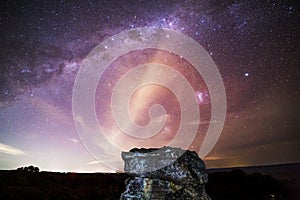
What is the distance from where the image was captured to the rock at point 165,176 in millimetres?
8602

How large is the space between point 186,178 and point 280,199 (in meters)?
12.4

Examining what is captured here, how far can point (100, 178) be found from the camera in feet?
50.6

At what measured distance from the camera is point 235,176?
21.3 meters

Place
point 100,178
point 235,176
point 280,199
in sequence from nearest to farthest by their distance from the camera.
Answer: point 100,178 < point 280,199 < point 235,176

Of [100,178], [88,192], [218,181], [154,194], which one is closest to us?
[154,194]

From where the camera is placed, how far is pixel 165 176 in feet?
28.5

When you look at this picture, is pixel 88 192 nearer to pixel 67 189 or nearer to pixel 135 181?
pixel 67 189

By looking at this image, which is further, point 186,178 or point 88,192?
point 88,192

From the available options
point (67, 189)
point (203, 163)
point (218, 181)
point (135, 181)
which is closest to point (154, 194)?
point (135, 181)

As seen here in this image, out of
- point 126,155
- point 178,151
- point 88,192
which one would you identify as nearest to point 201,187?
point 178,151

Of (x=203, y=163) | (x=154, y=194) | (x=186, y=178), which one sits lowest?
(x=154, y=194)

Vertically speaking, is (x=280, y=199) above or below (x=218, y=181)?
below

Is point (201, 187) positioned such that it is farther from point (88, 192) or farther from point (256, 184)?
point (256, 184)

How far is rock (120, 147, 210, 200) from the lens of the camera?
8.60m
